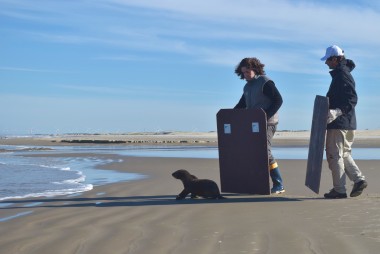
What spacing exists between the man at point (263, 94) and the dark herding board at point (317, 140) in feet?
1.53

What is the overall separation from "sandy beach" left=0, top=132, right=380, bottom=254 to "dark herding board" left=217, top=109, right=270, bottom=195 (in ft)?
0.62

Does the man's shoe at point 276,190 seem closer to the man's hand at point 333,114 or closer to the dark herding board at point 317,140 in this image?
the dark herding board at point 317,140

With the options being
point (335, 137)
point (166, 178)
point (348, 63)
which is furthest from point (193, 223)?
point (166, 178)

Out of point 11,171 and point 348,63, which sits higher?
point 348,63

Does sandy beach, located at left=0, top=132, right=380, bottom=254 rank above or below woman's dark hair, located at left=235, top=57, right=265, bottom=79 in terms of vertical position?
below

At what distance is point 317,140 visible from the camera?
23.4 ft

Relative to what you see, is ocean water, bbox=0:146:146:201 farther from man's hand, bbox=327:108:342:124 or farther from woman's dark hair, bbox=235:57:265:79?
man's hand, bbox=327:108:342:124

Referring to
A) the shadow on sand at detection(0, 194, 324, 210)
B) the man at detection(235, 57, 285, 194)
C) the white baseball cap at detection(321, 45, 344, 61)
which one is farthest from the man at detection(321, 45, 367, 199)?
the man at detection(235, 57, 285, 194)

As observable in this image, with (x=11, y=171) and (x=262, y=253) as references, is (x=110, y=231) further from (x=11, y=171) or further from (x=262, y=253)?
(x=11, y=171)

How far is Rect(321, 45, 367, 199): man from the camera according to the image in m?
6.90

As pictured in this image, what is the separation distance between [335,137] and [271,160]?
3.35ft

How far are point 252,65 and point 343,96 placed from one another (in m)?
1.27

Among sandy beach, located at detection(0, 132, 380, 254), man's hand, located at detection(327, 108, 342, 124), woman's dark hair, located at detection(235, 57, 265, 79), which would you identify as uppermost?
woman's dark hair, located at detection(235, 57, 265, 79)

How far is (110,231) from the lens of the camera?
4.74 m
